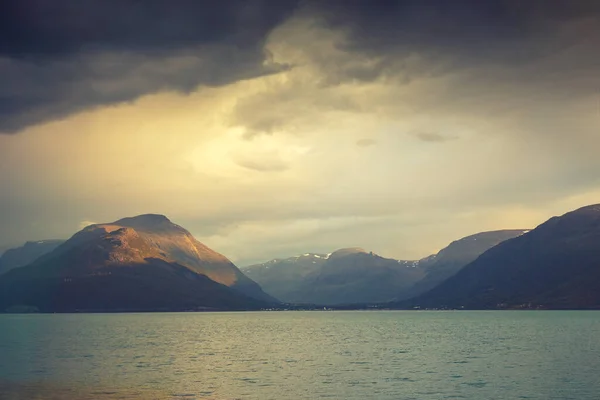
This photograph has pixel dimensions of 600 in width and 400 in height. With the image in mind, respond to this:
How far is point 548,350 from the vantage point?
6432 inches

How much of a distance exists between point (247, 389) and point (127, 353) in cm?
7446

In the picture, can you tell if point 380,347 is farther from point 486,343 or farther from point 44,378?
point 44,378

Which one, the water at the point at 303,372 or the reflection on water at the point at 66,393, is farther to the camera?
the water at the point at 303,372

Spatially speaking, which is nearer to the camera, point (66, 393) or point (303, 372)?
point (66, 393)

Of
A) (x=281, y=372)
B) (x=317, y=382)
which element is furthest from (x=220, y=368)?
(x=317, y=382)

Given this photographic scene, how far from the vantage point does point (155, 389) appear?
3799 inches

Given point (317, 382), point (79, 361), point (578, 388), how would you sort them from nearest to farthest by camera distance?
1. point (578, 388)
2. point (317, 382)
3. point (79, 361)

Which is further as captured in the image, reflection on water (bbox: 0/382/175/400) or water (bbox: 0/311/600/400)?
water (bbox: 0/311/600/400)

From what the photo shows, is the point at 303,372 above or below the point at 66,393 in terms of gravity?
below

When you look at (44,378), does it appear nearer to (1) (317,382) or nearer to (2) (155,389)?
(2) (155,389)

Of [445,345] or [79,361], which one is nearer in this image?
[79,361]

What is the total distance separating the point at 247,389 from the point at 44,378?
122 ft

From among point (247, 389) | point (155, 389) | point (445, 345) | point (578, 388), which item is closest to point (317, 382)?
point (247, 389)

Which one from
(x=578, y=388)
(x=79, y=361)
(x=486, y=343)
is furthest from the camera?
(x=486, y=343)
